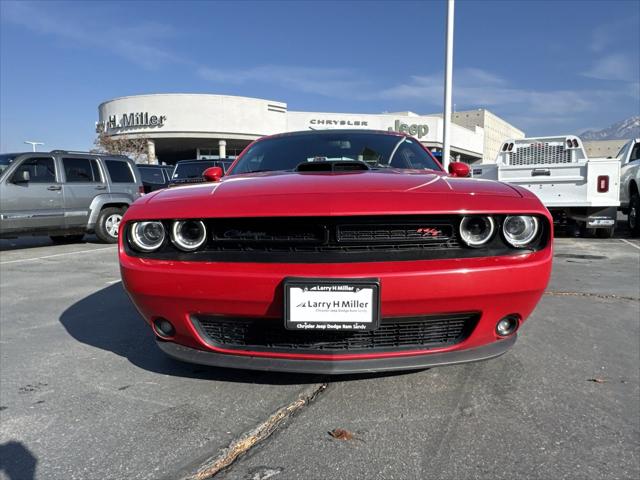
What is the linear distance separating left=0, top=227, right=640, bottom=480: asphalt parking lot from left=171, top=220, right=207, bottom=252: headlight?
2.49 ft

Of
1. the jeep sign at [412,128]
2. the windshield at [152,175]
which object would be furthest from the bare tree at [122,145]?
the windshield at [152,175]

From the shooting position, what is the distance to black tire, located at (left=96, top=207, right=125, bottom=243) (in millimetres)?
8781

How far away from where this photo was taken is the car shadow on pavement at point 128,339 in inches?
95.3

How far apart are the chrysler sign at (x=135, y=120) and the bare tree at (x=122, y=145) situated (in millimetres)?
1268

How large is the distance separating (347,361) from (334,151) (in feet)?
6.65

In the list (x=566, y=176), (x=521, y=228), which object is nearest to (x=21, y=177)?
(x=521, y=228)

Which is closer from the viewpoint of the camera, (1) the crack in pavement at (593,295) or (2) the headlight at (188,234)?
(2) the headlight at (188,234)

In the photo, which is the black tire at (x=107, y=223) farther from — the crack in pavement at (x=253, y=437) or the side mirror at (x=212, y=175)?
the crack in pavement at (x=253, y=437)

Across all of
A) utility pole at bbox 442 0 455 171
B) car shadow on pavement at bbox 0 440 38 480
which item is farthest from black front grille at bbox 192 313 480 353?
utility pole at bbox 442 0 455 171

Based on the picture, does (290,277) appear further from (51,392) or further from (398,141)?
(398,141)

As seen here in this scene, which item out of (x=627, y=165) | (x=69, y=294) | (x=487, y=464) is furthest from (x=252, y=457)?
(x=627, y=165)

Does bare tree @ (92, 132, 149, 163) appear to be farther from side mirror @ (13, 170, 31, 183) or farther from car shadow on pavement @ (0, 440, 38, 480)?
car shadow on pavement @ (0, 440, 38, 480)

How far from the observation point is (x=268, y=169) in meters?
3.27

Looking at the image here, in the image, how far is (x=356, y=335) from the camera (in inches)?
78.4
